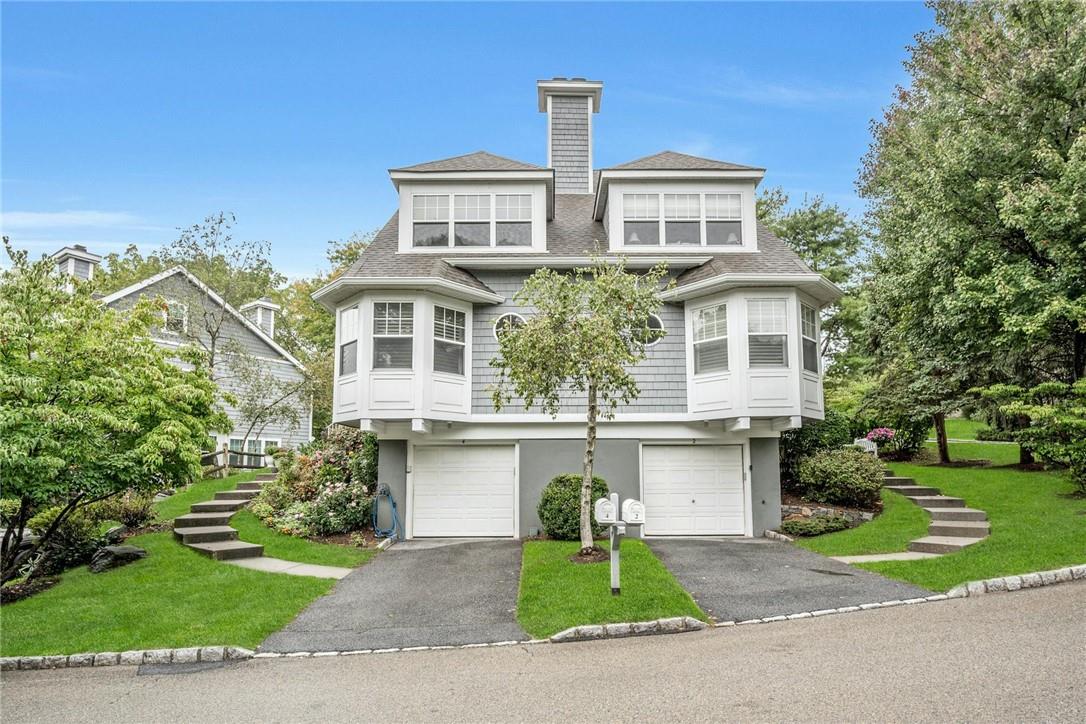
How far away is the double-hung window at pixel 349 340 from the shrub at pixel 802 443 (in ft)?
31.4

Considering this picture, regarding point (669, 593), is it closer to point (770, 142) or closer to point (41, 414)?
Result: point (41, 414)

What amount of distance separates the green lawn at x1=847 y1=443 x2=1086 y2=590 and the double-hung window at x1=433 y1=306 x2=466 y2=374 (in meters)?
8.24

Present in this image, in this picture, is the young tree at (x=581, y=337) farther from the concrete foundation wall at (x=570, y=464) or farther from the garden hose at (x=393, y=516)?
the garden hose at (x=393, y=516)

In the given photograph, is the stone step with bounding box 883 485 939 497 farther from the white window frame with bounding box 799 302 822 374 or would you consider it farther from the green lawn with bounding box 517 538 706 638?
the green lawn with bounding box 517 538 706 638

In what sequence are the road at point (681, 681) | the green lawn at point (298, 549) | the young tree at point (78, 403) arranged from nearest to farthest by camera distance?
the road at point (681, 681) < the young tree at point (78, 403) < the green lawn at point (298, 549)

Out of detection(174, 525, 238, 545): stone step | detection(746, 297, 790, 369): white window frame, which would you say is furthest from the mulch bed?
detection(746, 297, 790, 369): white window frame

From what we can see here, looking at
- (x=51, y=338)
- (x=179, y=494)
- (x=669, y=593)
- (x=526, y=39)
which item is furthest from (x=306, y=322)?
(x=669, y=593)

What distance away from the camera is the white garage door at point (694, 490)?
1441 cm

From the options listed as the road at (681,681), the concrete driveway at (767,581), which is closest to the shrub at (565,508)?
the concrete driveway at (767,581)

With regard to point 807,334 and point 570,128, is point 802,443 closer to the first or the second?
point 807,334

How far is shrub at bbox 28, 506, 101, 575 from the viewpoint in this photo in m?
11.4

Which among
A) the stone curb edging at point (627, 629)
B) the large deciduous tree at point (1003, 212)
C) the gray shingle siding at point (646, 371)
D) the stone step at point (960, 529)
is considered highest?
the large deciduous tree at point (1003, 212)

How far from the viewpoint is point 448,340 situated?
46.3ft

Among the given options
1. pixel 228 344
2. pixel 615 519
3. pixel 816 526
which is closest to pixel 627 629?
pixel 615 519
